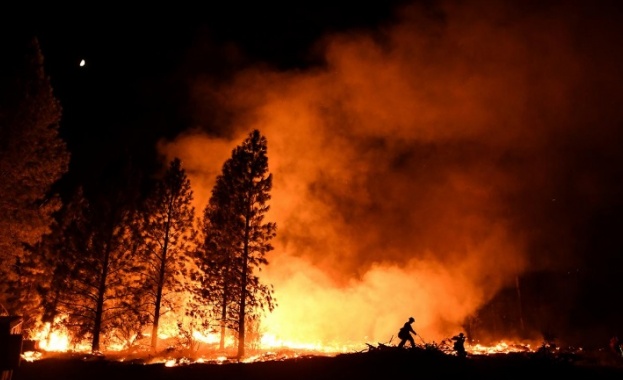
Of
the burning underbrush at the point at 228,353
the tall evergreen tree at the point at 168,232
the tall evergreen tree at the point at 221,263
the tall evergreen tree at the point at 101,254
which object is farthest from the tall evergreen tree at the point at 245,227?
the tall evergreen tree at the point at 101,254

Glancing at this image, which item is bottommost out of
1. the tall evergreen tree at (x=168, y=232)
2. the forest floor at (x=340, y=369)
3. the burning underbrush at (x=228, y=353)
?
Answer: the forest floor at (x=340, y=369)

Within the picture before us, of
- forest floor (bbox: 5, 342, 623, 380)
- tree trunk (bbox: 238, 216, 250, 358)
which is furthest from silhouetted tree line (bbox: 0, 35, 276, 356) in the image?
forest floor (bbox: 5, 342, 623, 380)

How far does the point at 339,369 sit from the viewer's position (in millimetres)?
16125

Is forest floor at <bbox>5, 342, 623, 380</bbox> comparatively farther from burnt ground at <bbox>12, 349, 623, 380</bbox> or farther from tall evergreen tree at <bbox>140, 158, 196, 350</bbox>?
tall evergreen tree at <bbox>140, 158, 196, 350</bbox>

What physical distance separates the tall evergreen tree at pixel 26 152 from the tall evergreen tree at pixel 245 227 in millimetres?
8104

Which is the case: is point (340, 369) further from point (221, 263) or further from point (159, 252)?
point (159, 252)

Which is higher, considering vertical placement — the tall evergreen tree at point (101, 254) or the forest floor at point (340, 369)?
the tall evergreen tree at point (101, 254)

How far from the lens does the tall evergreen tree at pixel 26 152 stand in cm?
1950

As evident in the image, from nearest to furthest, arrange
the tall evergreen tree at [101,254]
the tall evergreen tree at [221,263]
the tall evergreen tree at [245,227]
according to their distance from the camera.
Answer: the tall evergreen tree at [245,227] → the tall evergreen tree at [221,263] → the tall evergreen tree at [101,254]

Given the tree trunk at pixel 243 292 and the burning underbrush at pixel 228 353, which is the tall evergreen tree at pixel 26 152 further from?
the tree trunk at pixel 243 292

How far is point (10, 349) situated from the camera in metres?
10.6

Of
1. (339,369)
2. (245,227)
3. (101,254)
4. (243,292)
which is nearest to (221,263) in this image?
(243,292)

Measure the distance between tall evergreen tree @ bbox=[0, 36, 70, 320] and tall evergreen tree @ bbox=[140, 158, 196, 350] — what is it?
5520mm

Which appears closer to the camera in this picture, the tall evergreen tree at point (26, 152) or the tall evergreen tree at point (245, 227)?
the tall evergreen tree at point (26, 152)
